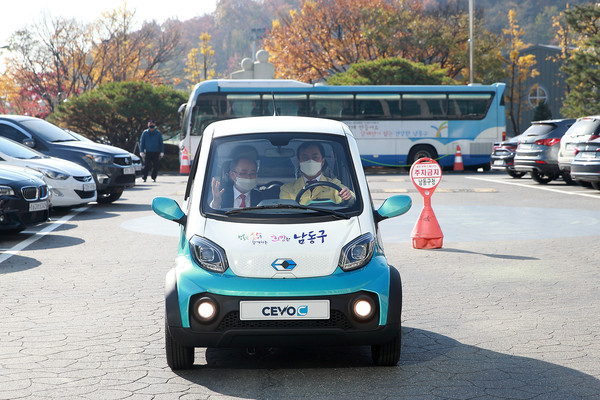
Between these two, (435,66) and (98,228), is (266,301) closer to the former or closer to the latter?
(98,228)

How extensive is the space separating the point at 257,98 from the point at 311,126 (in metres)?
26.8

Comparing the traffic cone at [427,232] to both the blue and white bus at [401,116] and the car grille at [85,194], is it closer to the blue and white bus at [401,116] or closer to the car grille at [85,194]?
the car grille at [85,194]

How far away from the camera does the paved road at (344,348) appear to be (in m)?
4.93

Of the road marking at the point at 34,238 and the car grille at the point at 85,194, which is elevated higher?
the car grille at the point at 85,194

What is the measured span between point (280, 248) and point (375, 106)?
93.5 feet

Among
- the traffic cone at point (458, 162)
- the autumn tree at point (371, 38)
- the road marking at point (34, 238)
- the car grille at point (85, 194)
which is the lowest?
the traffic cone at point (458, 162)

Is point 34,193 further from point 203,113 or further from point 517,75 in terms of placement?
point 517,75

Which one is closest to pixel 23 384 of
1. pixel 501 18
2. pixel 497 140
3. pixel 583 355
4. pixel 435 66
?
pixel 583 355

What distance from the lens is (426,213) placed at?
11.1 metres

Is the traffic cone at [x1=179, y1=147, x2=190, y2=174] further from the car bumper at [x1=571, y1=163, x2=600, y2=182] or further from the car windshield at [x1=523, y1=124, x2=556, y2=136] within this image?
the car bumper at [x1=571, y1=163, x2=600, y2=182]

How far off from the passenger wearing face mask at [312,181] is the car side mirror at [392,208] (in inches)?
10.8

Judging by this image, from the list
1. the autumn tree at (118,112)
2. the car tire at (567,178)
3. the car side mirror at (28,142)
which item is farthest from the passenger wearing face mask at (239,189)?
the autumn tree at (118,112)

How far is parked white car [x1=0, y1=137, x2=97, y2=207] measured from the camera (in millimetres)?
15703

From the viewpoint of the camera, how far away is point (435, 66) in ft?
170
